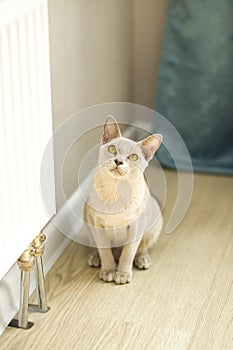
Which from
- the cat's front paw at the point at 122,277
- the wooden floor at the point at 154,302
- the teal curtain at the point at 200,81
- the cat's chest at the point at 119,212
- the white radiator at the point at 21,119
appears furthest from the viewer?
the teal curtain at the point at 200,81

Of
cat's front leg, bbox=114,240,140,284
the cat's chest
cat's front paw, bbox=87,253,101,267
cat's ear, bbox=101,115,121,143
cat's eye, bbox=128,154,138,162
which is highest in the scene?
cat's ear, bbox=101,115,121,143

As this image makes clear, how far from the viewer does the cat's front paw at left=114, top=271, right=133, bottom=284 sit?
5.89 feet

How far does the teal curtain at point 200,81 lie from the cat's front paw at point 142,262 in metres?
0.67

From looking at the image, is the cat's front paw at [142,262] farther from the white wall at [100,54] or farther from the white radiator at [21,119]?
the white radiator at [21,119]

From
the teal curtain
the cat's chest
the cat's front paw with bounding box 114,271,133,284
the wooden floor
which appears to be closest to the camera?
the wooden floor

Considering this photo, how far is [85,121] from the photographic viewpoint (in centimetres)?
202

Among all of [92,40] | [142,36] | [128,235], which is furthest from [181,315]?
[142,36]

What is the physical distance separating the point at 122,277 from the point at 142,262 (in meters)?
0.10

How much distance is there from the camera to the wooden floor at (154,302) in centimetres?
157

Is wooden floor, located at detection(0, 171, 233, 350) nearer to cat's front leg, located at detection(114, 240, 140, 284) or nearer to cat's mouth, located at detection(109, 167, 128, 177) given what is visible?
cat's front leg, located at detection(114, 240, 140, 284)

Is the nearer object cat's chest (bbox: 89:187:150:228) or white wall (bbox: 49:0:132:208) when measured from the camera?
cat's chest (bbox: 89:187:150:228)

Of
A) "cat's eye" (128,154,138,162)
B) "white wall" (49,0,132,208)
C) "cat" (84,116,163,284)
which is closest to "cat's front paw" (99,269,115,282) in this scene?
"cat" (84,116,163,284)

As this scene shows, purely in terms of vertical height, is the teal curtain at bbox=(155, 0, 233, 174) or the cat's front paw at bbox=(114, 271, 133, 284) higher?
the teal curtain at bbox=(155, 0, 233, 174)

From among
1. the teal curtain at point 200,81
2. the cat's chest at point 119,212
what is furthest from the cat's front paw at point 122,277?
the teal curtain at point 200,81
